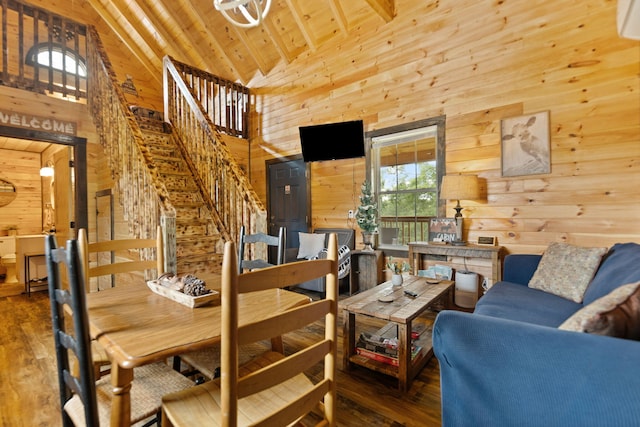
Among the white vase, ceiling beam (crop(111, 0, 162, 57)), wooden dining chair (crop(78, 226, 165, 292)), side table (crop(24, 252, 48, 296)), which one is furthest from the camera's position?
ceiling beam (crop(111, 0, 162, 57))

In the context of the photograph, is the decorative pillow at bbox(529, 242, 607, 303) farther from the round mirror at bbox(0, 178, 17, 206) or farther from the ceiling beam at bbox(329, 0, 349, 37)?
the round mirror at bbox(0, 178, 17, 206)

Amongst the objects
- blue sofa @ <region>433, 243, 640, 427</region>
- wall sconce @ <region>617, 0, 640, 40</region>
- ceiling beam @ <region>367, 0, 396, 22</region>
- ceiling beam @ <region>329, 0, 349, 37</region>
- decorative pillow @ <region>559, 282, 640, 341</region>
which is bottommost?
blue sofa @ <region>433, 243, 640, 427</region>

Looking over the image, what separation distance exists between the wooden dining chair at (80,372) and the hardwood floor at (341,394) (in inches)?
35.4

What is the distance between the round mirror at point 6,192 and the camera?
5.97 m

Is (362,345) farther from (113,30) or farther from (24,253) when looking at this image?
(113,30)

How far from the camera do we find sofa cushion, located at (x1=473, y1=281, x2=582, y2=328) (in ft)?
6.30

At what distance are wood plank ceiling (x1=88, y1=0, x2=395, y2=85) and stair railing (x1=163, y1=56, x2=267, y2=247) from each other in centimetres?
108

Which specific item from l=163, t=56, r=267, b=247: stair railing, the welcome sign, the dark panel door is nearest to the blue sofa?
l=163, t=56, r=267, b=247: stair railing

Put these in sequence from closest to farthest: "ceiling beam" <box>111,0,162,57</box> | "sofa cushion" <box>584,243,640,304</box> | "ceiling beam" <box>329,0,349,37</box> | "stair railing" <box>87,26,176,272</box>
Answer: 1. "sofa cushion" <box>584,243,640,304</box>
2. "stair railing" <box>87,26,176,272</box>
3. "ceiling beam" <box>329,0,349,37</box>
4. "ceiling beam" <box>111,0,162,57</box>

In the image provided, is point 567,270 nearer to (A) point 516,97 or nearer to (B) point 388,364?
(B) point 388,364

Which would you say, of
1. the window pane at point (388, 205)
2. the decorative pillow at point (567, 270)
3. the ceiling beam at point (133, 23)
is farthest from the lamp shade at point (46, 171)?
the decorative pillow at point (567, 270)

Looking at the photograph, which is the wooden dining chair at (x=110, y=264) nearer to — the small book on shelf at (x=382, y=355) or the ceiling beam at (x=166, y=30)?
the small book on shelf at (x=382, y=355)

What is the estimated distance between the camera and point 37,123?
14.8ft

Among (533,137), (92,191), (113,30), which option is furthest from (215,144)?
(113,30)
